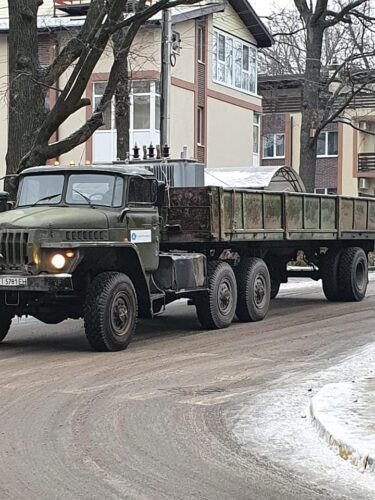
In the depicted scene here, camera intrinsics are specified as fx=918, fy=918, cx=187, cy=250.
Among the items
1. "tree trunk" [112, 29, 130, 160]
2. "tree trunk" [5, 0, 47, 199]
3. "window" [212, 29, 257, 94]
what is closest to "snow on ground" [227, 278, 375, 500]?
"tree trunk" [5, 0, 47, 199]

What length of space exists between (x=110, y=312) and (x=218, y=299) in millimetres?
3153

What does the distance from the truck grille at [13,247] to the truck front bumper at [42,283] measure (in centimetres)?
26

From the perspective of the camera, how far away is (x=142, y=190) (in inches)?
513

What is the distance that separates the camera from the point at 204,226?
46.2ft

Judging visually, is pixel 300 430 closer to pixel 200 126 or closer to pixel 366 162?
pixel 200 126

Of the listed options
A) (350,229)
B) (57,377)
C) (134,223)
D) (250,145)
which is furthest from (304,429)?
(250,145)

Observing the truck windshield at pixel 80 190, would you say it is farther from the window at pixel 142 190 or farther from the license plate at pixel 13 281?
the license plate at pixel 13 281

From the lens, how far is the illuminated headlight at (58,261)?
11470 mm

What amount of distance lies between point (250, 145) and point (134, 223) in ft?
103

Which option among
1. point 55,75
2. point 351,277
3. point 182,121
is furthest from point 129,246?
point 182,121

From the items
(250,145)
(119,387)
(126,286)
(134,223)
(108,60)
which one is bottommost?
(119,387)

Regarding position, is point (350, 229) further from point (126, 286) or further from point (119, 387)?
point (119, 387)

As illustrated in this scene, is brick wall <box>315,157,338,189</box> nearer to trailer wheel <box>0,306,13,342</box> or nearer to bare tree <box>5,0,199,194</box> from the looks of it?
bare tree <box>5,0,199,194</box>

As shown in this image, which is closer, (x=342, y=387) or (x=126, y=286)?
(x=342, y=387)
